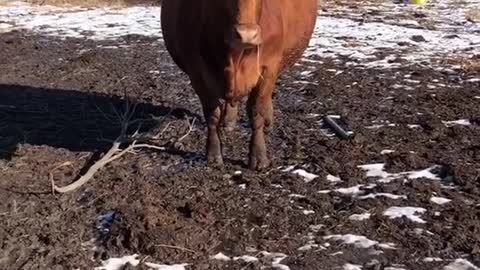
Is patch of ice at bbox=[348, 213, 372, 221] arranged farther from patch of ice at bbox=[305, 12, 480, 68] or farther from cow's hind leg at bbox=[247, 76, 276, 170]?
patch of ice at bbox=[305, 12, 480, 68]

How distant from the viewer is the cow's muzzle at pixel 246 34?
4.13 metres

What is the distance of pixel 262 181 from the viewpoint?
4.93 meters

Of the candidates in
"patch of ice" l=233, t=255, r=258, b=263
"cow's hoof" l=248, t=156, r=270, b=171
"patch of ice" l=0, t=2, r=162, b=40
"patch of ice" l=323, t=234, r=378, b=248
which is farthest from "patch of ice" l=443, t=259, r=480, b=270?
"patch of ice" l=0, t=2, r=162, b=40

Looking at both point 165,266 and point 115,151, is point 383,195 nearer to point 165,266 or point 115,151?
point 165,266

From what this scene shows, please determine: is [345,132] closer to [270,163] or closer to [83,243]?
[270,163]

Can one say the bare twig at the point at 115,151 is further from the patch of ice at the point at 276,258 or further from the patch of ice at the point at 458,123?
the patch of ice at the point at 458,123

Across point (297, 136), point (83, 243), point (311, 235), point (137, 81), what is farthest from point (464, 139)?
point (137, 81)

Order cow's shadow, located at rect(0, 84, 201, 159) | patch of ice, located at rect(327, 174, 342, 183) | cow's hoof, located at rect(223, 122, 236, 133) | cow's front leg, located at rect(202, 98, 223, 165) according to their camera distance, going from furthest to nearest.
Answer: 1. cow's hoof, located at rect(223, 122, 236, 133)
2. cow's shadow, located at rect(0, 84, 201, 159)
3. cow's front leg, located at rect(202, 98, 223, 165)
4. patch of ice, located at rect(327, 174, 342, 183)

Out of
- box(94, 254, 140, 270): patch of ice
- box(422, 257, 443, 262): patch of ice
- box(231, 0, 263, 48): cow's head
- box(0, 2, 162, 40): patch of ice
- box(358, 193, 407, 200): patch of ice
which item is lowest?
box(0, 2, 162, 40): patch of ice

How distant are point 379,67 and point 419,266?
4.86m

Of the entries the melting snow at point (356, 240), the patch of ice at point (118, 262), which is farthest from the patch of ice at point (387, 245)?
the patch of ice at point (118, 262)

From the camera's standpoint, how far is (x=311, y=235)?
4.12 metres

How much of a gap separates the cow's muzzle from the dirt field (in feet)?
3.32

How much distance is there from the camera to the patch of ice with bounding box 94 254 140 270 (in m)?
3.78
